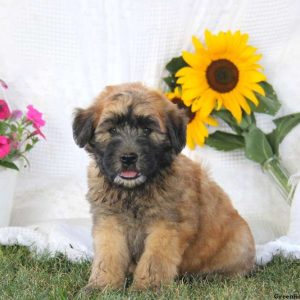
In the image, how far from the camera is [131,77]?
245 inches

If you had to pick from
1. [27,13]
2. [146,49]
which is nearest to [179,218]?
[146,49]

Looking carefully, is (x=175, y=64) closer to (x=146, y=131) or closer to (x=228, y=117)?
(x=228, y=117)

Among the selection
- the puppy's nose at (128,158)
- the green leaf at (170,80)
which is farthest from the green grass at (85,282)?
the green leaf at (170,80)

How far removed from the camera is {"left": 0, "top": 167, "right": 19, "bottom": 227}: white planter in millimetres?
5715

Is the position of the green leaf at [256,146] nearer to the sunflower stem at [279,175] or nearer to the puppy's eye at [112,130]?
the sunflower stem at [279,175]

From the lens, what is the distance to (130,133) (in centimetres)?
404

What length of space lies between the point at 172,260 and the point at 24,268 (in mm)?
1225

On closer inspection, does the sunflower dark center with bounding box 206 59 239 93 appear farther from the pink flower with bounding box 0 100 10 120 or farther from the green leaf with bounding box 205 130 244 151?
the pink flower with bounding box 0 100 10 120

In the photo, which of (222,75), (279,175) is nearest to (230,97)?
(222,75)

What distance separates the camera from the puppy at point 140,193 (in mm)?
4039

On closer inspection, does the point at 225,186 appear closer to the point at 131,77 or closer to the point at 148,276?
the point at 131,77

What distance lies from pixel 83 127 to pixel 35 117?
1676 mm

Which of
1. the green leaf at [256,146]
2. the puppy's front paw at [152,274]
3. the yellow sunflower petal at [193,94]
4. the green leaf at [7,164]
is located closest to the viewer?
the puppy's front paw at [152,274]

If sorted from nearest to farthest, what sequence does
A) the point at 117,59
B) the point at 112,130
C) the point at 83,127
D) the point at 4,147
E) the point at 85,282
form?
the point at 112,130, the point at 83,127, the point at 85,282, the point at 4,147, the point at 117,59
